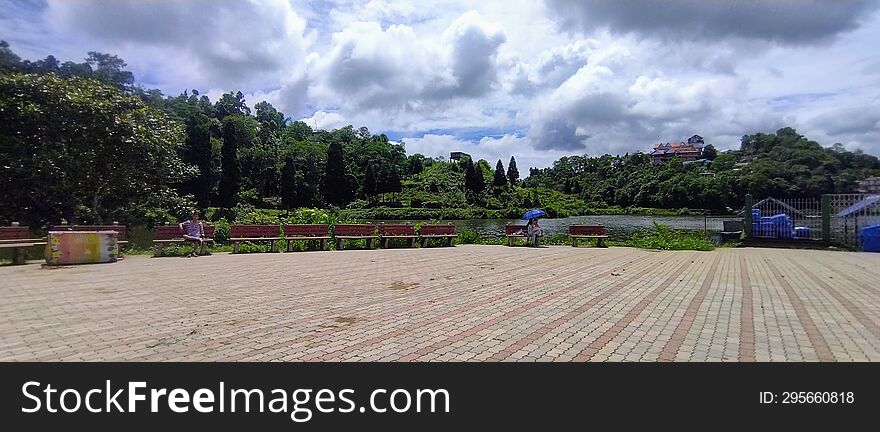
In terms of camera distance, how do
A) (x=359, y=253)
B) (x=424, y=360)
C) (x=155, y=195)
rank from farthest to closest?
(x=155, y=195)
(x=359, y=253)
(x=424, y=360)

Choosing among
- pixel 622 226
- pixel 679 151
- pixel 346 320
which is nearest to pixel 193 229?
pixel 346 320

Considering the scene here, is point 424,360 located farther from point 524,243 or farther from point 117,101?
point 117,101

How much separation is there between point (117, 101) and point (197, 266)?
9.41m

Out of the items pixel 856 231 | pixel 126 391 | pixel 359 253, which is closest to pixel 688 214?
pixel 856 231

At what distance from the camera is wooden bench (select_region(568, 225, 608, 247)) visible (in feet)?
58.3

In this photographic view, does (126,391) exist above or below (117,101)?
below

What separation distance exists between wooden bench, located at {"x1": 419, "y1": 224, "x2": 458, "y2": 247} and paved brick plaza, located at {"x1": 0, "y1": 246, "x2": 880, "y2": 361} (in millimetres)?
6162

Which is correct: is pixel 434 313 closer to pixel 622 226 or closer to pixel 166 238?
pixel 166 238

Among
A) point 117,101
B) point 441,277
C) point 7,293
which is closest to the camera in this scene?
point 7,293

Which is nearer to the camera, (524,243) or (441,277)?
(441,277)

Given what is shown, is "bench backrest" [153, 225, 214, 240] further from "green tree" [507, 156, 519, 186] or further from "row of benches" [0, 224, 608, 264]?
"green tree" [507, 156, 519, 186]

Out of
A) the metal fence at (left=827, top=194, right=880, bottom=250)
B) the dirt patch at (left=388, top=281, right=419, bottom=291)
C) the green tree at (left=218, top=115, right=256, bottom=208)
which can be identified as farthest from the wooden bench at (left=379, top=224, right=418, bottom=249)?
the green tree at (left=218, top=115, right=256, bottom=208)

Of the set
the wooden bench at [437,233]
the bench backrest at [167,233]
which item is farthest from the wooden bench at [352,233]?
the bench backrest at [167,233]

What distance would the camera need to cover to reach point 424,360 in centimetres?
422
